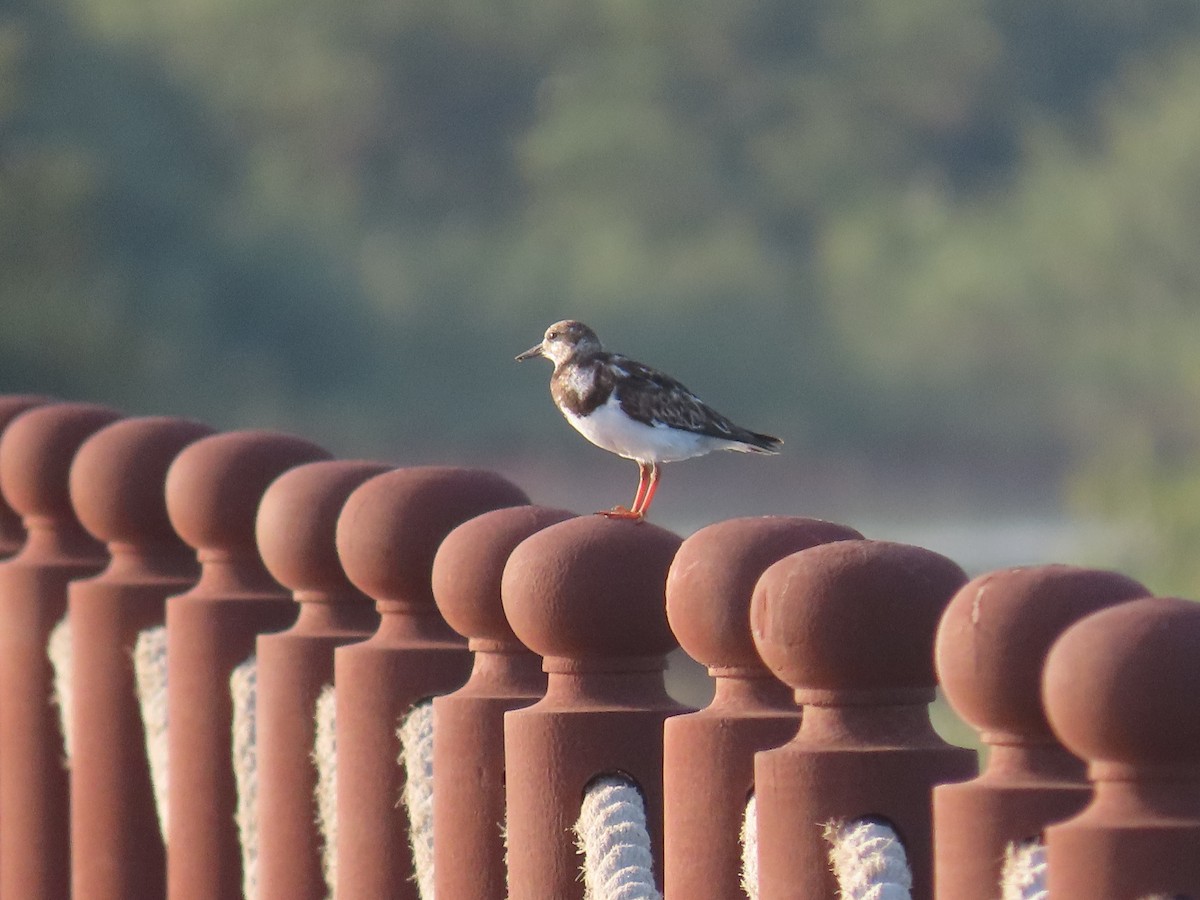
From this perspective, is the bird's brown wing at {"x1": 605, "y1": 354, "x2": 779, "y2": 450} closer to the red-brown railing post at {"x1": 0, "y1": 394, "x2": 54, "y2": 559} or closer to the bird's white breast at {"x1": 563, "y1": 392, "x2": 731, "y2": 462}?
the bird's white breast at {"x1": 563, "y1": 392, "x2": 731, "y2": 462}

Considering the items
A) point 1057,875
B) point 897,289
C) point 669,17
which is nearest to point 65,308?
point 897,289

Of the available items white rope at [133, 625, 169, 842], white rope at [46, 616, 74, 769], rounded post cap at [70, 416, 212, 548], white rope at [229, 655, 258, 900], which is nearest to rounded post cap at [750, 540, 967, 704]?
white rope at [229, 655, 258, 900]

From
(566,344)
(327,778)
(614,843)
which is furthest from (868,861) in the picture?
(566,344)

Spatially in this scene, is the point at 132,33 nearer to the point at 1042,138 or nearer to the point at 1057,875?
the point at 1042,138

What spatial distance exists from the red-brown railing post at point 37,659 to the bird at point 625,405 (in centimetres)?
105

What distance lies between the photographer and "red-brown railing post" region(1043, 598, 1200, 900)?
Result: 5.32ft

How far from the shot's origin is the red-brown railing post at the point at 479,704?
7.96 feet

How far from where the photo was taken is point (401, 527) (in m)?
2.64

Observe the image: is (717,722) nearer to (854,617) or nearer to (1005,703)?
(854,617)

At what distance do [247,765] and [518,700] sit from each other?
72cm

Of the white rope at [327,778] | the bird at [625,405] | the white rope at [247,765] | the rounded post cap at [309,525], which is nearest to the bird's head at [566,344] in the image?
the bird at [625,405]

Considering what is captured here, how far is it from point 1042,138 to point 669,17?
11063 mm

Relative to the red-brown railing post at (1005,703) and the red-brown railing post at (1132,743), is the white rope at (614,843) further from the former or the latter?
the red-brown railing post at (1132,743)

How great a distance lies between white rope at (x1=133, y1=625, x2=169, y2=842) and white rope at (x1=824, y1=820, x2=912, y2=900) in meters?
1.48
